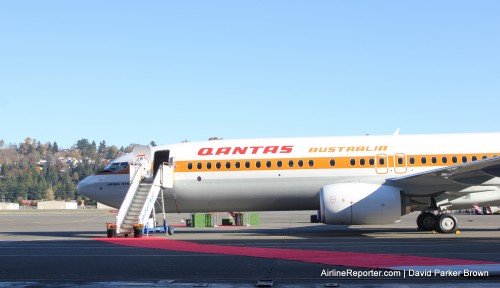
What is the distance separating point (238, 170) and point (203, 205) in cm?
190

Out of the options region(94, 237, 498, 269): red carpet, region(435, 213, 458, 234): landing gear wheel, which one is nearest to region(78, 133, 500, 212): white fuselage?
region(435, 213, 458, 234): landing gear wheel

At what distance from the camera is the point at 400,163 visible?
2186cm

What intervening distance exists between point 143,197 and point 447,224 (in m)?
10.6

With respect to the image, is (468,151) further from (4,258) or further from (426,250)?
(4,258)

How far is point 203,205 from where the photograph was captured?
76.1 ft

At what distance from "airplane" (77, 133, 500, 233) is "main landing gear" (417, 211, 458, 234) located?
0.03 meters

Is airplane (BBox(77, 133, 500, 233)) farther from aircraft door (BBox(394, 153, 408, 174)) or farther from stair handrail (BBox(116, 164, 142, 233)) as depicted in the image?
stair handrail (BBox(116, 164, 142, 233))

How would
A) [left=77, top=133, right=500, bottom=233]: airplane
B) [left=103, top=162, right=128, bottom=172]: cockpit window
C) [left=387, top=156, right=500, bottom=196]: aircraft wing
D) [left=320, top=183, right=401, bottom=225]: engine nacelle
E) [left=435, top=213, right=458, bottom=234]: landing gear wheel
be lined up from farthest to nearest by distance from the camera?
[left=103, top=162, right=128, bottom=172]: cockpit window < [left=435, top=213, right=458, bottom=234]: landing gear wheel < [left=77, top=133, right=500, bottom=233]: airplane < [left=320, top=183, right=401, bottom=225]: engine nacelle < [left=387, top=156, right=500, bottom=196]: aircraft wing

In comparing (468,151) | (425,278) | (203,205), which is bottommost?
(425,278)

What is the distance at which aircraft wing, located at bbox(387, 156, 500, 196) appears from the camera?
19.5 metres

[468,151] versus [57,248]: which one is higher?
[468,151]

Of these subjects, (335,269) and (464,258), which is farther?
(464,258)

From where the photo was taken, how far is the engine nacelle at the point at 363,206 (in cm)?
2006

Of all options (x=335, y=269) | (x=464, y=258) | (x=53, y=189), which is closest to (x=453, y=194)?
(x=464, y=258)
